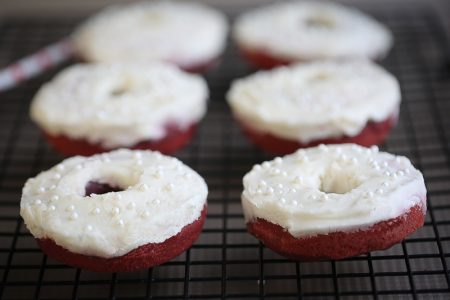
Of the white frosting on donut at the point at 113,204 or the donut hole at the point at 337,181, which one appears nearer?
the white frosting on donut at the point at 113,204

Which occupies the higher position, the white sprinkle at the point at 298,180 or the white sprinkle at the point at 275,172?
the white sprinkle at the point at 298,180

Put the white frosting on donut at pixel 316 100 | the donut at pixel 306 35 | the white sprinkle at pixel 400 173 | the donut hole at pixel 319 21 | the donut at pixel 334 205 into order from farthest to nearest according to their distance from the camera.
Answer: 1. the donut hole at pixel 319 21
2. the donut at pixel 306 35
3. the white frosting on donut at pixel 316 100
4. the white sprinkle at pixel 400 173
5. the donut at pixel 334 205

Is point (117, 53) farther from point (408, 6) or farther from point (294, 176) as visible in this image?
point (408, 6)

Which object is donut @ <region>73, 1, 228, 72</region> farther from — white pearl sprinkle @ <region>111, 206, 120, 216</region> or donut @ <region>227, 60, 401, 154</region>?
white pearl sprinkle @ <region>111, 206, 120, 216</region>

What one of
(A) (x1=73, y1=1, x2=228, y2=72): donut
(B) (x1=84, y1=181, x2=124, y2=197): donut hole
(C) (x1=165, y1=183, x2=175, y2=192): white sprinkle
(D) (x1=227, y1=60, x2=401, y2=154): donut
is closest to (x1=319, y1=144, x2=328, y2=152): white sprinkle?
(D) (x1=227, y1=60, x2=401, y2=154): donut

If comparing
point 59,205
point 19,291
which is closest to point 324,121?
point 59,205

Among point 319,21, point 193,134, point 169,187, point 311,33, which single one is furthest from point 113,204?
point 319,21

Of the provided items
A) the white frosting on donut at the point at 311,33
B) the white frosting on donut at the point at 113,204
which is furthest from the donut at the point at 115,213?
the white frosting on donut at the point at 311,33

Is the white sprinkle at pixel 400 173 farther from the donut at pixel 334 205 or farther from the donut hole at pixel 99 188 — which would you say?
the donut hole at pixel 99 188
